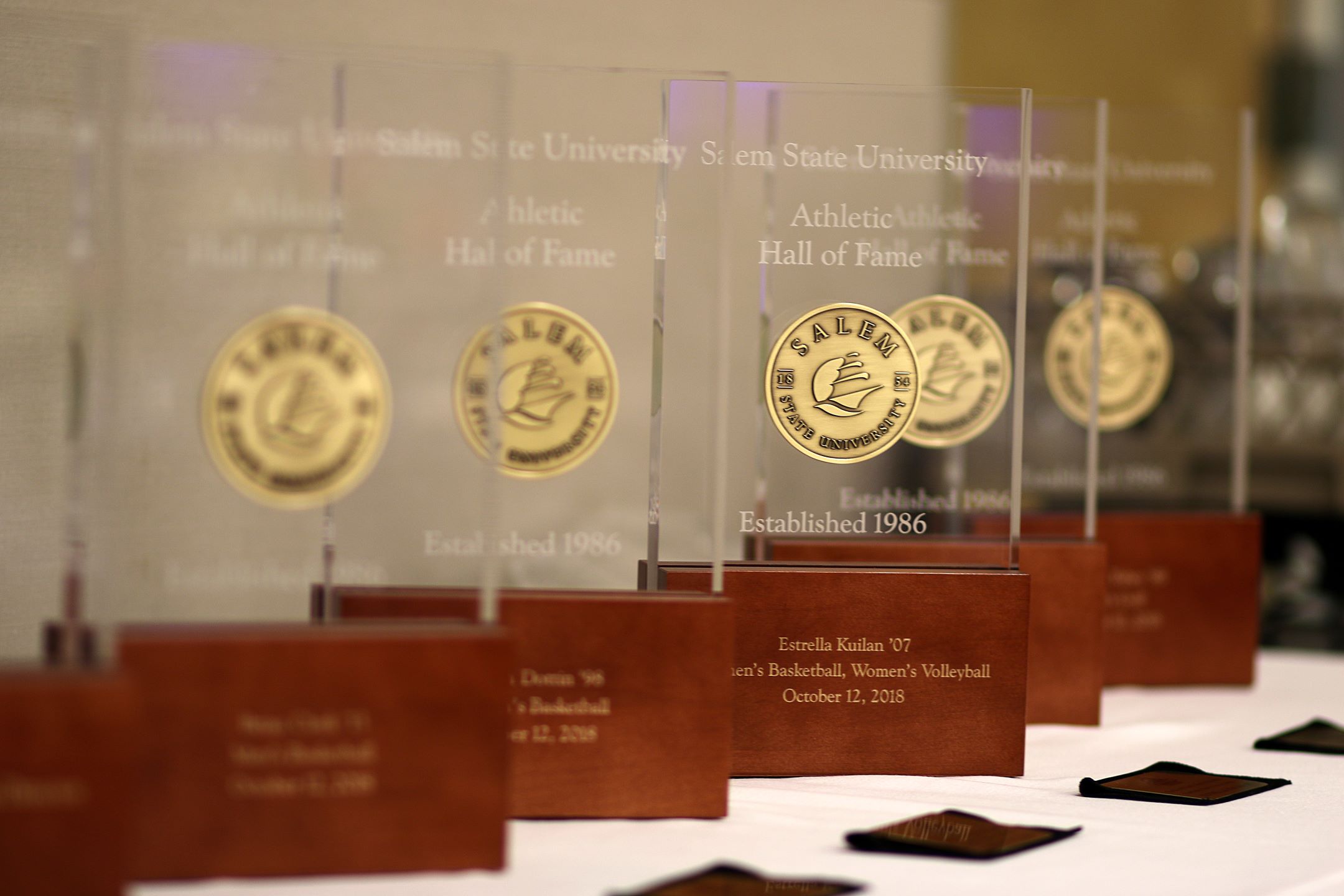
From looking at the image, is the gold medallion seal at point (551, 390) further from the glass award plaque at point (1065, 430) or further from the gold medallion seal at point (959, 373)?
the glass award plaque at point (1065, 430)

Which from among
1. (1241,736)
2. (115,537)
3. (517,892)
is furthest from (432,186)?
(1241,736)

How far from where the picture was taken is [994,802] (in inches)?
46.5

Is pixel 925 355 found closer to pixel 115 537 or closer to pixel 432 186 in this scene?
pixel 432 186

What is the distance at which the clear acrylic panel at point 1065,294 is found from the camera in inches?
62.7

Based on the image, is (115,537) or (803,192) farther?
(803,192)

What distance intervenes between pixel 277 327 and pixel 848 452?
1.74 ft

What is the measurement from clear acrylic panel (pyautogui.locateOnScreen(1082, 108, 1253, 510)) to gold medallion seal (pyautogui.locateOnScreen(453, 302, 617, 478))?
80cm

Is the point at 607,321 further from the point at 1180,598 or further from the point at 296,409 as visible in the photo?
the point at 1180,598

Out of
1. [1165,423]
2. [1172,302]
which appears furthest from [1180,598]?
Result: [1172,302]

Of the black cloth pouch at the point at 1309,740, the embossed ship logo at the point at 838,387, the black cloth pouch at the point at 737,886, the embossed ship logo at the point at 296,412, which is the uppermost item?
the embossed ship logo at the point at 838,387

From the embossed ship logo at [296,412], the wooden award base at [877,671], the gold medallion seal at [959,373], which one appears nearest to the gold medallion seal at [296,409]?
the embossed ship logo at [296,412]

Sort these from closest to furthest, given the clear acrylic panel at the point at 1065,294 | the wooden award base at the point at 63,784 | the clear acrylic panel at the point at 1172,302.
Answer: the wooden award base at the point at 63,784
the clear acrylic panel at the point at 1065,294
the clear acrylic panel at the point at 1172,302

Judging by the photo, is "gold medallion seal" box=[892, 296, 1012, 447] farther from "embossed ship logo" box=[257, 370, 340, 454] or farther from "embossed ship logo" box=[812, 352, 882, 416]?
"embossed ship logo" box=[257, 370, 340, 454]

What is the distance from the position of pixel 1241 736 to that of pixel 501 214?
100cm
